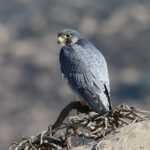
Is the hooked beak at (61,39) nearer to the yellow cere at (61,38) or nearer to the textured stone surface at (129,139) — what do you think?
the yellow cere at (61,38)

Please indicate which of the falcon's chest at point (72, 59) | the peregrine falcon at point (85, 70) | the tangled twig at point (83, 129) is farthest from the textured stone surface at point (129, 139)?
the falcon's chest at point (72, 59)

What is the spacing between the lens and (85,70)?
5078 mm

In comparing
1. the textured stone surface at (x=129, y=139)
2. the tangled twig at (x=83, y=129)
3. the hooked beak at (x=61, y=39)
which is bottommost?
the textured stone surface at (x=129, y=139)

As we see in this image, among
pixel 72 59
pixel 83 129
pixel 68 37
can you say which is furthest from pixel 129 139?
→ pixel 68 37

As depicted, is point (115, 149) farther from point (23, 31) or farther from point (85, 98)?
point (23, 31)

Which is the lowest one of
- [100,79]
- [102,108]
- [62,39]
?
[102,108]

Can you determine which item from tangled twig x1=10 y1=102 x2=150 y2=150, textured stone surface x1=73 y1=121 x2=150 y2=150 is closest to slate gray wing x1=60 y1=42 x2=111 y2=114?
tangled twig x1=10 y1=102 x2=150 y2=150

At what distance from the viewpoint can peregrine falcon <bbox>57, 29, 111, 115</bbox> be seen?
4738mm

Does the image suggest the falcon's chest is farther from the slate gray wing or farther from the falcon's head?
the falcon's head

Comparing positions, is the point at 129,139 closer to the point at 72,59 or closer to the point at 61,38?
the point at 72,59

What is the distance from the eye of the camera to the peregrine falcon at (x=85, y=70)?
4738 millimetres

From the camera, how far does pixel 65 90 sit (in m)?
13.4

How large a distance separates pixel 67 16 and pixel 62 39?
1408cm

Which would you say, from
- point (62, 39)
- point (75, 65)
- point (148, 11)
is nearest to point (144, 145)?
point (75, 65)
